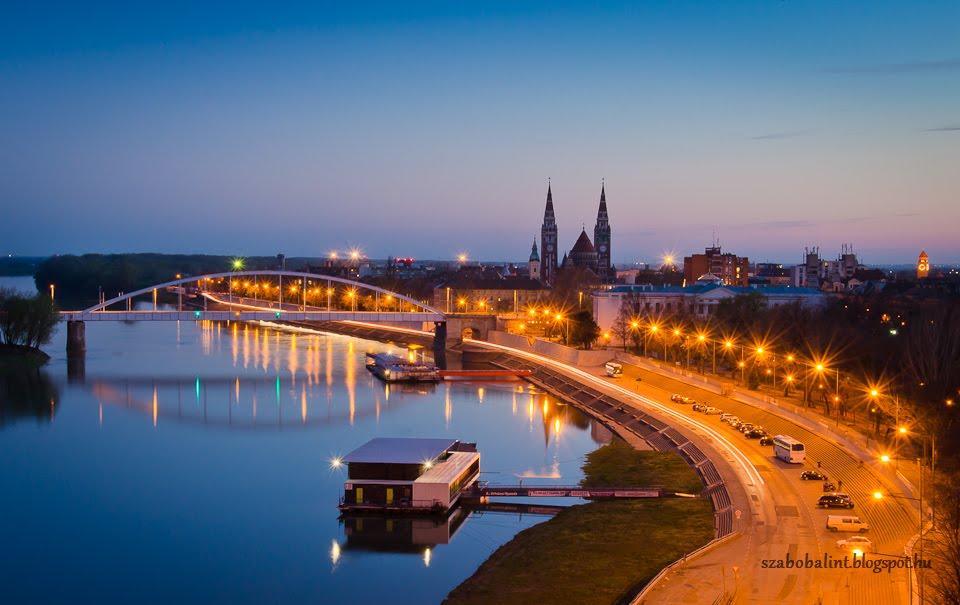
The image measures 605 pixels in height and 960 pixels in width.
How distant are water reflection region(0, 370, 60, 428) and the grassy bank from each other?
15002mm

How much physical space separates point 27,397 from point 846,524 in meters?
22.7

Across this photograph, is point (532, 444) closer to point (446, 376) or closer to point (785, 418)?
point (785, 418)

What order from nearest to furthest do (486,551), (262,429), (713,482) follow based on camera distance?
(486,551) → (713,482) → (262,429)

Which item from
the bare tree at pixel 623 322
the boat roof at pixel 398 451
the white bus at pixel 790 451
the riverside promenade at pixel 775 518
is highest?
the bare tree at pixel 623 322

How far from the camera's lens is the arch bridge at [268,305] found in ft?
123

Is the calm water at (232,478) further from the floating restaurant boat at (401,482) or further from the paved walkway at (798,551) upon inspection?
the paved walkway at (798,551)

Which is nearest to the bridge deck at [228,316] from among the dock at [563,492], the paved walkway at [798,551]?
the dock at [563,492]

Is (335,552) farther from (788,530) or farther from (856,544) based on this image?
(856,544)

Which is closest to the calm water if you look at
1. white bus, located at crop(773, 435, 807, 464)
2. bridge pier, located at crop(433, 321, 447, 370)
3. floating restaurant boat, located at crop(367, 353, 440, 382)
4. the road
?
floating restaurant boat, located at crop(367, 353, 440, 382)

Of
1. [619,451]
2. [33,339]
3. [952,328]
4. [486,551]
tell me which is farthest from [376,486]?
[33,339]

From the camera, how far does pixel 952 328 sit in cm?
2214

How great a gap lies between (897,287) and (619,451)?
39.4 meters

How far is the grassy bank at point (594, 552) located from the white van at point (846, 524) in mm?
1661

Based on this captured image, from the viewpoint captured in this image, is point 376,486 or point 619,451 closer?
point 376,486
